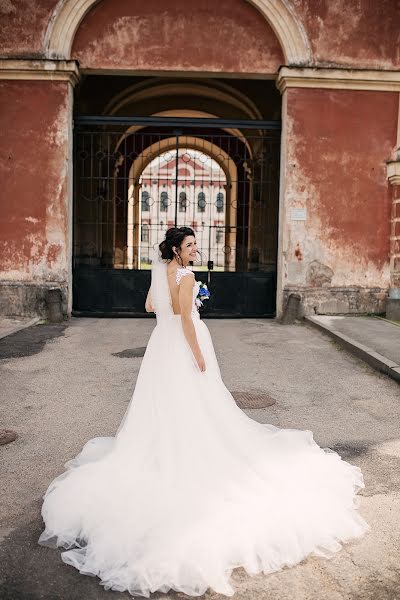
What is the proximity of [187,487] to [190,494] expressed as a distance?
6 centimetres

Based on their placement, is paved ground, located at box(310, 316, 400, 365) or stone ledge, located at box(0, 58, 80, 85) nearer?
paved ground, located at box(310, 316, 400, 365)

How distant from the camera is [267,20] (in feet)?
38.7

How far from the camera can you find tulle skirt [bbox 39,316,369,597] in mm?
2754

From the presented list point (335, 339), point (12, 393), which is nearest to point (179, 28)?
point (335, 339)

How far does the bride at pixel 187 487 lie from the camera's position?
9.08 feet

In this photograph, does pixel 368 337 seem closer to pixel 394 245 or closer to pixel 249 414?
pixel 394 245

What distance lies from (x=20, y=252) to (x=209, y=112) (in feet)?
31.4

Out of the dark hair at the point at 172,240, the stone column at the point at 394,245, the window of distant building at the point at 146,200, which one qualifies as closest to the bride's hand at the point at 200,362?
the dark hair at the point at 172,240

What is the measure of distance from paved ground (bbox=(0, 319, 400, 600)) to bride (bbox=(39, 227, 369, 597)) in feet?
0.33

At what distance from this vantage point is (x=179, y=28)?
11.7 m

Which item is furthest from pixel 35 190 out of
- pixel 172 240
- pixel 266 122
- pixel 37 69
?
pixel 172 240

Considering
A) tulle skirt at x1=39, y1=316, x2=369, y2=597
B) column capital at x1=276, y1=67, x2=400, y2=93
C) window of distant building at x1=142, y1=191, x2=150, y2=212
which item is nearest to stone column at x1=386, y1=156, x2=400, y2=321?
column capital at x1=276, y1=67, x2=400, y2=93

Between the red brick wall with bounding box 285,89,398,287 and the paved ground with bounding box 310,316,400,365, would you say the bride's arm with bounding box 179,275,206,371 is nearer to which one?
the paved ground with bounding box 310,316,400,365

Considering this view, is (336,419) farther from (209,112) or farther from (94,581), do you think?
Result: (209,112)
